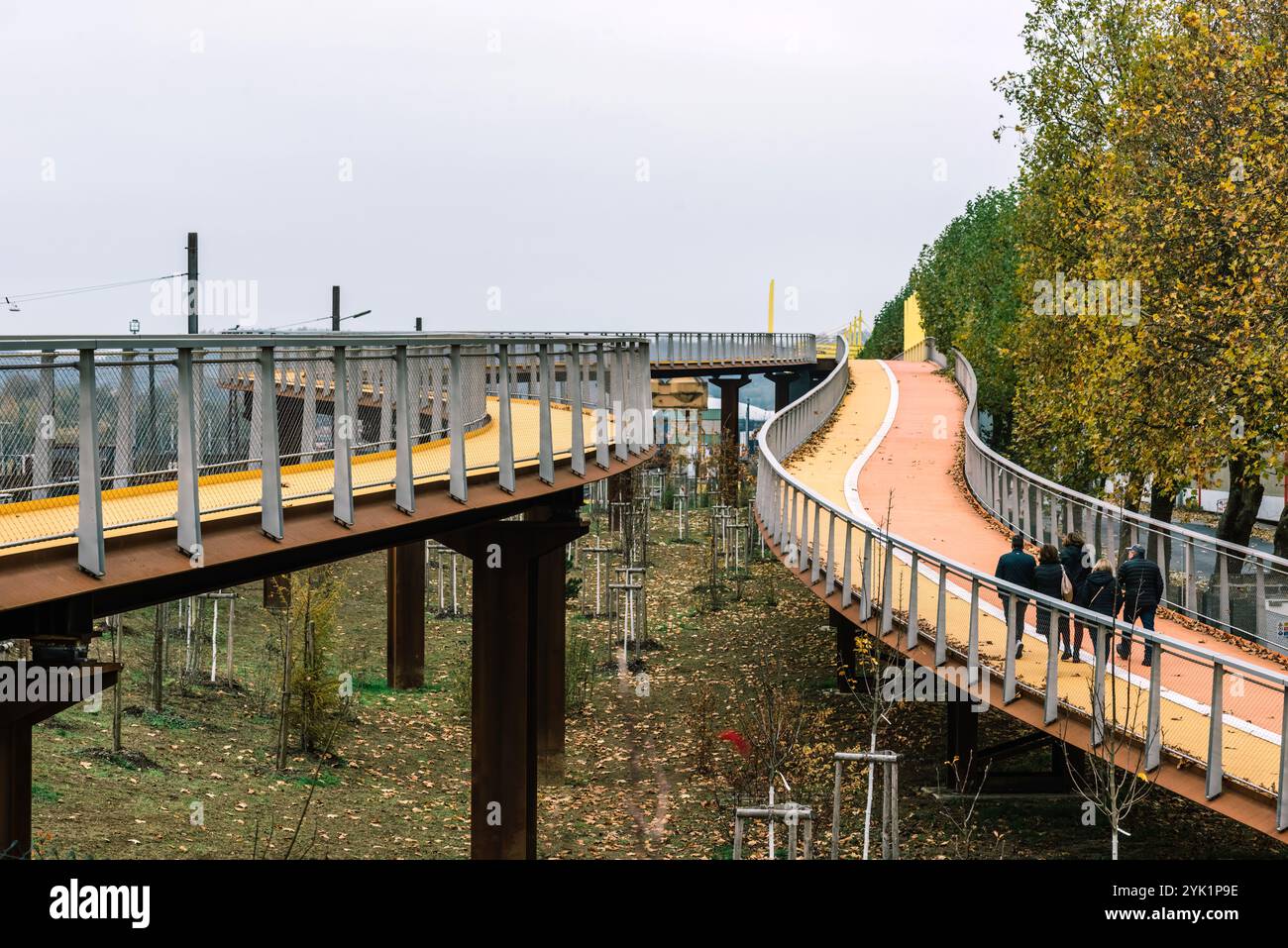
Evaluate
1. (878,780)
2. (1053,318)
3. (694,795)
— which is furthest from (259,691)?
(1053,318)

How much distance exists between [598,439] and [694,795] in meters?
5.46

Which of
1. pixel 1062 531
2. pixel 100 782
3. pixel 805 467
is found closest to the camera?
pixel 100 782

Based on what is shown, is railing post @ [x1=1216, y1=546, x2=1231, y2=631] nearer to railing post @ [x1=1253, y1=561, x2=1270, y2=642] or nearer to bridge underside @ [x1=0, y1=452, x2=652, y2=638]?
railing post @ [x1=1253, y1=561, x2=1270, y2=642]

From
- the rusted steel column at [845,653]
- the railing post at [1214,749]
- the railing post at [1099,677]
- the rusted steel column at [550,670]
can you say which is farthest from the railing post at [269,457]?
the rusted steel column at [845,653]

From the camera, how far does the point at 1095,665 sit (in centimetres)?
1355

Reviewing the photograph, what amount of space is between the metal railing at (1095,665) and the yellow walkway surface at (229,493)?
3.95 metres

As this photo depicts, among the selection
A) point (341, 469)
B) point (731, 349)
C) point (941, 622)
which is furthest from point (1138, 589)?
point (731, 349)

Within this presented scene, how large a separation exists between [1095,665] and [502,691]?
6.14 metres

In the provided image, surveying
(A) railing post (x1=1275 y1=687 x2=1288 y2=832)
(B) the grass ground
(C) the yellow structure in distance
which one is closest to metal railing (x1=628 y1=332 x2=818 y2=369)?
(C) the yellow structure in distance

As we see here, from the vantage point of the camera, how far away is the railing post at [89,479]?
9172 mm

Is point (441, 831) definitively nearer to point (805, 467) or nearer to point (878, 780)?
point (878, 780)

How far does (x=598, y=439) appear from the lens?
18.7 metres

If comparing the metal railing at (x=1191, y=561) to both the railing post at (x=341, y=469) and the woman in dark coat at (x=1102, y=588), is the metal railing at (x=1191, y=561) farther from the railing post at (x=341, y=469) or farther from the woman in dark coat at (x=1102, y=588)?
the railing post at (x=341, y=469)
